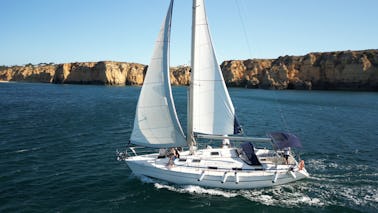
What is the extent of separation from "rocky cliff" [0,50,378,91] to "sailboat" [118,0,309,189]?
102 meters

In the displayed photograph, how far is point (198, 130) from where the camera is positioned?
63.9 feet

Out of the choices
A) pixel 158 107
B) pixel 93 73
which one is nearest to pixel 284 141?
pixel 158 107

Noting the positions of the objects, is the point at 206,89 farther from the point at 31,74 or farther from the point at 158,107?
the point at 31,74

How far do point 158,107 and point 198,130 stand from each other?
296cm

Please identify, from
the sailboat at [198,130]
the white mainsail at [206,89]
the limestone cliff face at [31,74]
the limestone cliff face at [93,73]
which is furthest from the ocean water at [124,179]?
the limestone cliff face at [31,74]

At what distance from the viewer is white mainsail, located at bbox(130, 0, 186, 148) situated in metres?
18.5

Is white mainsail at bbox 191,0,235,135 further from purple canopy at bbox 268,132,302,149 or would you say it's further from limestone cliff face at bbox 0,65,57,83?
limestone cliff face at bbox 0,65,57,83

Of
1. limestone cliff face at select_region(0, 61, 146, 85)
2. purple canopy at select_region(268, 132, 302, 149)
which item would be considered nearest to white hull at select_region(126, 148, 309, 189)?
purple canopy at select_region(268, 132, 302, 149)

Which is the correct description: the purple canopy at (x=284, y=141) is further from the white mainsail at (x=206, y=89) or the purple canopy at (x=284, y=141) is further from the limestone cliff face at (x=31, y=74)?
the limestone cliff face at (x=31, y=74)

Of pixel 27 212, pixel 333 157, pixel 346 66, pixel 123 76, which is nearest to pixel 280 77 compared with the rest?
pixel 346 66

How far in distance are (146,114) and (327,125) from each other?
30.5 metres

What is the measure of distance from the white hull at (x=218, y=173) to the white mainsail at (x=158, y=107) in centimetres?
138

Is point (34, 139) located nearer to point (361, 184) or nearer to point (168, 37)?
point (168, 37)

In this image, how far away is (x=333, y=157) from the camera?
2572 cm
